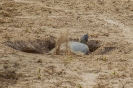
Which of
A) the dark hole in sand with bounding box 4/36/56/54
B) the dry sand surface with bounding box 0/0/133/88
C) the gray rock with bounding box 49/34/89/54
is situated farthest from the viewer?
the dark hole in sand with bounding box 4/36/56/54

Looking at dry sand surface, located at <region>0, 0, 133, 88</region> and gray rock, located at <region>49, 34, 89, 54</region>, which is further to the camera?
gray rock, located at <region>49, 34, 89, 54</region>

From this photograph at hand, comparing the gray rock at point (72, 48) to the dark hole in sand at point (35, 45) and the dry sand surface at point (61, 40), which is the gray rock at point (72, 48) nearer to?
the dry sand surface at point (61, 40)

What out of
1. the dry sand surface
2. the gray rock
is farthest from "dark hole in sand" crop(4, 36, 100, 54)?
the gray rock

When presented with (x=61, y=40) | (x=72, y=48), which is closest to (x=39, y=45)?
(x=61, y=40)

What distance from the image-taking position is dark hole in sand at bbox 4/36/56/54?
7.29 m

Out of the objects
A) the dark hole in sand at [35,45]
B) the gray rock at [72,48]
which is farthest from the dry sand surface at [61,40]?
the gray rock at [72,48]

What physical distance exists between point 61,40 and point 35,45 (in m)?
0.53

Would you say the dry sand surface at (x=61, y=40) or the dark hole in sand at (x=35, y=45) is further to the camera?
the dark hole in sand at (x=35, y=45)

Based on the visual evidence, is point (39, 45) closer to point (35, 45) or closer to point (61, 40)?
point (35, 45)

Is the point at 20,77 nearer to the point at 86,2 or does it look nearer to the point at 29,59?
the point at 29,59

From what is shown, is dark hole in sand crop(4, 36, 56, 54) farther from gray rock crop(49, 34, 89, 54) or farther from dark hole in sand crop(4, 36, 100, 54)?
gray rock crop(49, 34, 89, 54)

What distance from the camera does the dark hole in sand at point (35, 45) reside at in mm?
7293

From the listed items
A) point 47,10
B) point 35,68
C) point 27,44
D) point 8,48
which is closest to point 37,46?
point 27,44

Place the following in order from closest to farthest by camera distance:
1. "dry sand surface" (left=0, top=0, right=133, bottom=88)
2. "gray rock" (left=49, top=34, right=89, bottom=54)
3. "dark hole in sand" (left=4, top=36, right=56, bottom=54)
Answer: "dry sand surface" (left=0, top=0, right=133, bottom=88), "gray rock" (left=49, top=34, right=89, bottom=54), "dark hole in sand" (left=4, top=36, right=56, bottom=54)
